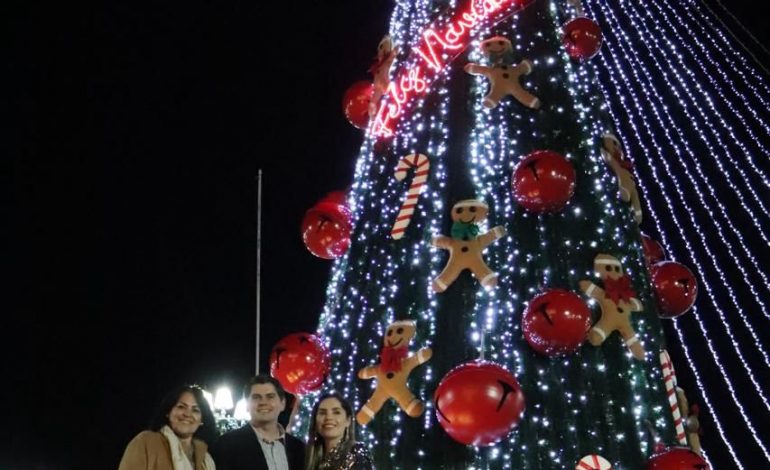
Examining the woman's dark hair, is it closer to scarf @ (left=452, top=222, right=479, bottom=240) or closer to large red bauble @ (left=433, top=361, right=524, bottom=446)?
large red bauble @ (left=433, top=361, right=524, bottom=446)

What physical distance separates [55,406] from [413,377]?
43.4 ft

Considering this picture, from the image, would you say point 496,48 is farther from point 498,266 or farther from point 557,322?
point 557,322

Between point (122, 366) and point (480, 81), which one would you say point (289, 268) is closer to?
point (122, 366)

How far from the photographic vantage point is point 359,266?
311 inches

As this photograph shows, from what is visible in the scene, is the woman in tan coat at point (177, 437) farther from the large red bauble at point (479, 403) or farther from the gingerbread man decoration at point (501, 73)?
the gingerbread man decoration at point (501, 73)

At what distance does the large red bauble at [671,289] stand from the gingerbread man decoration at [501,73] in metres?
2.06

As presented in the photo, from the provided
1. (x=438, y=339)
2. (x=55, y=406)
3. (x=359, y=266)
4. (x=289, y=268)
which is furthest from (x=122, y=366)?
(x=438, y=339)

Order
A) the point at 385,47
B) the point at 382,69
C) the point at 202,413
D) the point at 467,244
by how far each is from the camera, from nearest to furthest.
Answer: the point at 202,413
the point at 467,244
the point at 382,69
the point at 385,47

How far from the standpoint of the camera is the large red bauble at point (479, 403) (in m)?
5.44

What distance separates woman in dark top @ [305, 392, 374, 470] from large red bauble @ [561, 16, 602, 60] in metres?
5.17

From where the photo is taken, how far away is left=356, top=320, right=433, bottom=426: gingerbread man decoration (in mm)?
6648

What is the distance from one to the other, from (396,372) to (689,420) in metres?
2.94

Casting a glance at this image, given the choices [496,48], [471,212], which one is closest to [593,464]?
[471,212]

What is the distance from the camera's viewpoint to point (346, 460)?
416 cm
